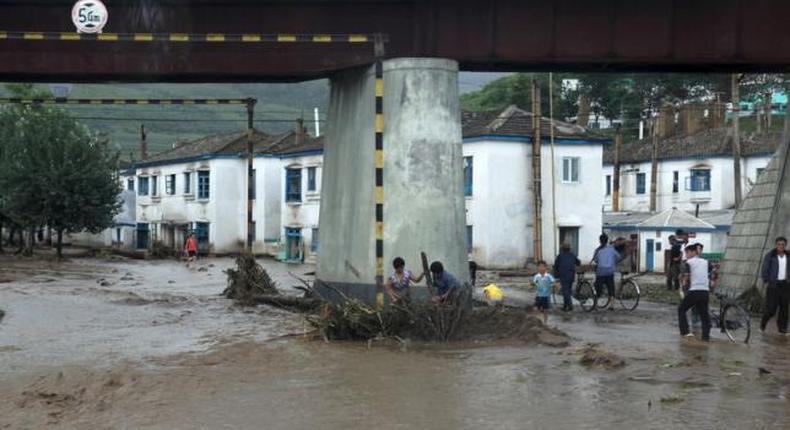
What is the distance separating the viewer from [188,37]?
19.2 metres

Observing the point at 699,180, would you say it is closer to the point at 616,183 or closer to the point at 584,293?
the point at 616,183

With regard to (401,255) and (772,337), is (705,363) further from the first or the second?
(401,255)

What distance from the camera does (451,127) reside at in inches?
749

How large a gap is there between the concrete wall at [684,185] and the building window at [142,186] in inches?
1293

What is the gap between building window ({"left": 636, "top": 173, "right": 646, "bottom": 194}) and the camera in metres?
58.1

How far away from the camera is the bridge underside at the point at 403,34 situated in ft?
63.9

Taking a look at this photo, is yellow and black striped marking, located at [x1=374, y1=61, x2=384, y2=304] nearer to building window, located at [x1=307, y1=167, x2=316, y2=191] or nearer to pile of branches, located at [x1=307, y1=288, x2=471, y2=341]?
pile of branches, located at [x1=307, y1=288, x2=471, y2=341]

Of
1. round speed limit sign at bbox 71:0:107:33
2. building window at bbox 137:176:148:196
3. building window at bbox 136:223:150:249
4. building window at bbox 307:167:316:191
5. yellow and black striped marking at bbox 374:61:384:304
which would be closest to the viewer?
yellow and black striped marking at bbox 374:61:384:304

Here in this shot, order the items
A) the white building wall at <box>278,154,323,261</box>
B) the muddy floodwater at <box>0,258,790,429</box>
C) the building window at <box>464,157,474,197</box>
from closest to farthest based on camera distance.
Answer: the muddy floodwater at <box>0,258,790,429</box> → the building window at <box>464,157,474,197</box> → the white building wall at <box>278,154,323,261</box>

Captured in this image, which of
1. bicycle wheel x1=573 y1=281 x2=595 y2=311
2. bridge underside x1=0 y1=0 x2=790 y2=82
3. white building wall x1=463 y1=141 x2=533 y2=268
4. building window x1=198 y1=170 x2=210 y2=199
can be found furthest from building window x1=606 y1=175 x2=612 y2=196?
bridge underside x1=0 y1=0 x2=790 y2=82

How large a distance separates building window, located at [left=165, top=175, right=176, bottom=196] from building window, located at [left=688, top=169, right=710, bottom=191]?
110ft

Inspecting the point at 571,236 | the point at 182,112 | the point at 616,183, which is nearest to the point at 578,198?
the point at 571,236

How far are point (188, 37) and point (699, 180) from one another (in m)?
39.8

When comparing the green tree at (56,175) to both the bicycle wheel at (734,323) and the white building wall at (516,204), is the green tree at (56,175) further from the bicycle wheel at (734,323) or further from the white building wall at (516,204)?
the bicycle wheel at (734,323)
